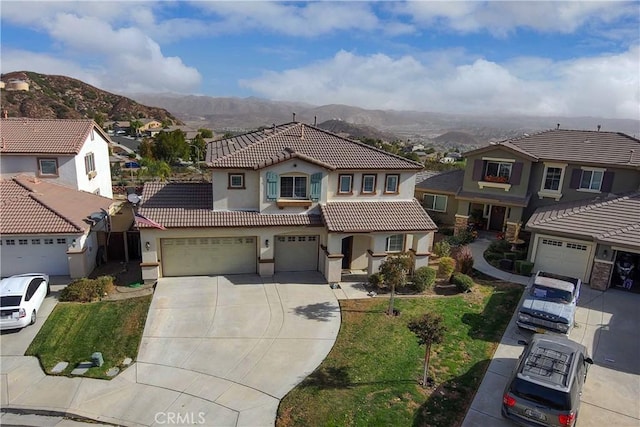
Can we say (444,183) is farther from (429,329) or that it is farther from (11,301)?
(11,301)

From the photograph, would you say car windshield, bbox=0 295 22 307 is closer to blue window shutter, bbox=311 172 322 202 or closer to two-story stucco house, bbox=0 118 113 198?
two-story stucco house, bbox=0 118 113 198

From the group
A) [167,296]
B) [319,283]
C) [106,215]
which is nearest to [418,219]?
[319,283]

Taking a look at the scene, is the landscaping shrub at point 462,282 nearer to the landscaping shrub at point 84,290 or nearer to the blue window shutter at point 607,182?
the blue window shutter at point 607,182

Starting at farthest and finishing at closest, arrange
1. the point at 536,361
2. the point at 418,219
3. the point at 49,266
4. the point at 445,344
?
the point at 418,219 → the point at 49,266 → the point at 445,344 → the point at 536,361

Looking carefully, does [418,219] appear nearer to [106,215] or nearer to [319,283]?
[319,283]

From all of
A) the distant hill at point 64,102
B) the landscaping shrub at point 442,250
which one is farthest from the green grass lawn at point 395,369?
the distant hill at point 64,102

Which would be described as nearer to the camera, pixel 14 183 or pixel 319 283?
pixel 319 283
